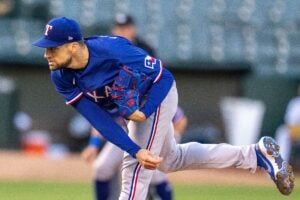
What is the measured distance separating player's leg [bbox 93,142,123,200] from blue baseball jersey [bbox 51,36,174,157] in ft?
4.12

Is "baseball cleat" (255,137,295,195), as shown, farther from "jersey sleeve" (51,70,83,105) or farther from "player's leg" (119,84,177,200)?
"jersey sleeve" (51,70,83,105)

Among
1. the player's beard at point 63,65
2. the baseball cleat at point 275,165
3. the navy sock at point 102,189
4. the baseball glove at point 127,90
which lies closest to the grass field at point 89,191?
the navy sock at point 102,189

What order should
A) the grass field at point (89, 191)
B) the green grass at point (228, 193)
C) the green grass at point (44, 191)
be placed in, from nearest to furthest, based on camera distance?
the green grass at point (44, 191)
the grass field at point (89, 191)
the green grass at point (228, 193)

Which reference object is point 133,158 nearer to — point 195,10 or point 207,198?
point 207,198

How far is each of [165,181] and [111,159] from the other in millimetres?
510

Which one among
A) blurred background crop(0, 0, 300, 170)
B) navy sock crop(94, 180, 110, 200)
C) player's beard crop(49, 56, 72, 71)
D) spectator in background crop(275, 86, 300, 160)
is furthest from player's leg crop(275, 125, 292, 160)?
player's beard crop(49, 56, 72, 71)

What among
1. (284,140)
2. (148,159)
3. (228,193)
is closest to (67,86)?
(148,159)

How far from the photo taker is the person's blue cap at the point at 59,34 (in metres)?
6.19

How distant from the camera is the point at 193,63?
621 inches

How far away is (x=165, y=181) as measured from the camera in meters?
8.08

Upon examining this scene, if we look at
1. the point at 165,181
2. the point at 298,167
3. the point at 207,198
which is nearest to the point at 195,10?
the point at 298,167

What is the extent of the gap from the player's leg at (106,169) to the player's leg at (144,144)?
1157 mm

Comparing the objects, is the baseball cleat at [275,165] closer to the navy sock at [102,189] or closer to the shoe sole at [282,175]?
the shoe sole at [282,175]

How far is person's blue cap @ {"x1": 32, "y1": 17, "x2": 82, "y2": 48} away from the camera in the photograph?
6191mm
